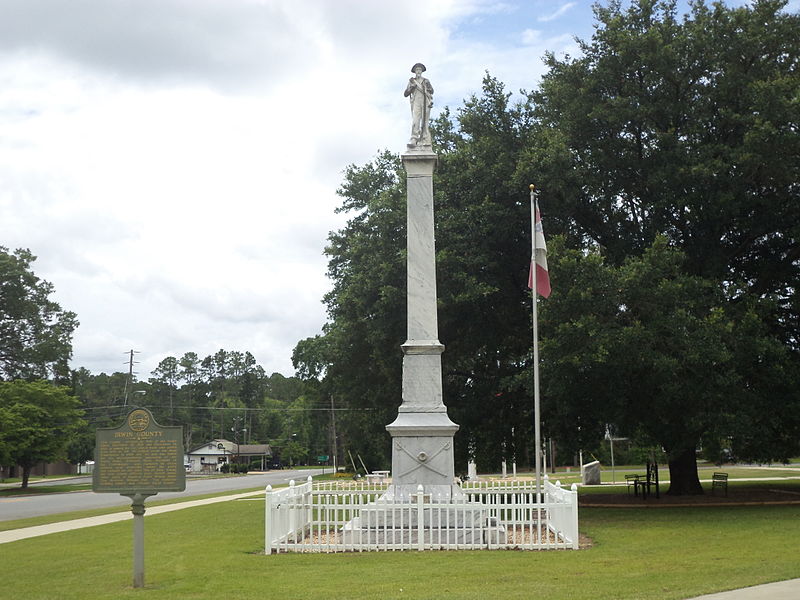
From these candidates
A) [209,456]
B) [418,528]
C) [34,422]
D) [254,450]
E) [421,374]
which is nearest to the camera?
[418,528]

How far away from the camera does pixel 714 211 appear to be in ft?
74.8

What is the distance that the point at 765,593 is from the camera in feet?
28.9

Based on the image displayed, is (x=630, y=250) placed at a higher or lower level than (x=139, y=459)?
higher

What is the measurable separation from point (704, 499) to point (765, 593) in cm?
1631

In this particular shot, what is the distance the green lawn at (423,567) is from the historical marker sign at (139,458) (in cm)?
126

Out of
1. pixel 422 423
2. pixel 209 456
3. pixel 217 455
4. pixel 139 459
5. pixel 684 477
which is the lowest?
pixel 684 477

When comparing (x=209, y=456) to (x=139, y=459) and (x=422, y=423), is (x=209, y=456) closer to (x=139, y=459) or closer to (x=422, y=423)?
(x=422, y=423)

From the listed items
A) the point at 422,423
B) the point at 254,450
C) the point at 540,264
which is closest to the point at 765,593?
the point at 422,423

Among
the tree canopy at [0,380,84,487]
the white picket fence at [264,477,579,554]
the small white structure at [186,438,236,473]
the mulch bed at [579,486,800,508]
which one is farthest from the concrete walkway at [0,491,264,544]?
the small white structure at [186,438,236,473]

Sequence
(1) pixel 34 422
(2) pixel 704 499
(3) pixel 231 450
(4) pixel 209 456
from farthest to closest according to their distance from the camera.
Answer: (3) pixel 231 450 → (4) pixel 209 456 → (1) pixel 34 422 → (2) pixel 704 499

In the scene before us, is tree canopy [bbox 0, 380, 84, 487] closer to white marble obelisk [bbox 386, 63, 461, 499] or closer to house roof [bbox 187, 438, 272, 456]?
white marble obelisk [bbox 386, 63, 461, 499]

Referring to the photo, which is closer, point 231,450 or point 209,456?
point 209,456

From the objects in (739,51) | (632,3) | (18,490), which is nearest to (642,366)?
(739,51)

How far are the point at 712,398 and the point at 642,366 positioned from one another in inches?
73.6
